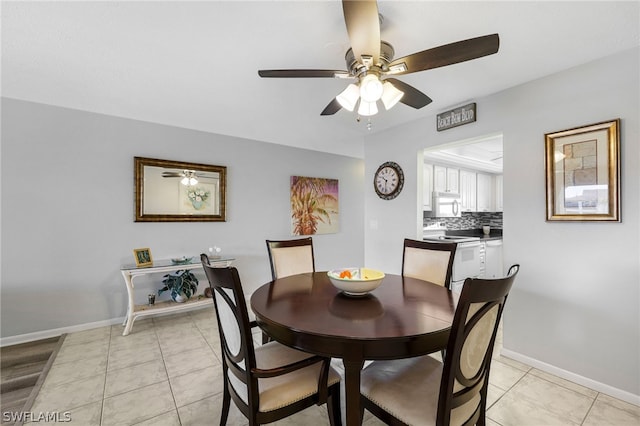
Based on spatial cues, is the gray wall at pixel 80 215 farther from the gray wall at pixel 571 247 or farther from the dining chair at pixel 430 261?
the gray wall at pixel 571 247

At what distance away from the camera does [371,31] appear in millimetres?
1312

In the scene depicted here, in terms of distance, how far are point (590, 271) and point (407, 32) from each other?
85.2 inches

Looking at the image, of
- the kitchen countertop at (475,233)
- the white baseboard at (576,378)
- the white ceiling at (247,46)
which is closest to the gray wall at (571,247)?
the white baseboard at (576,378)

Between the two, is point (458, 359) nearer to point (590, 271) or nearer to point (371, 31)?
point (371, 31)

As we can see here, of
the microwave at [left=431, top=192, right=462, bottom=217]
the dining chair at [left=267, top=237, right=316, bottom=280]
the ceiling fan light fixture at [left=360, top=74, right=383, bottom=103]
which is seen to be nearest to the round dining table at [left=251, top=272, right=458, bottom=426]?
the dining chair at [left=267, top=237, right=316, bottom=280]

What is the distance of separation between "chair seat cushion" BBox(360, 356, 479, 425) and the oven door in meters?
3.00

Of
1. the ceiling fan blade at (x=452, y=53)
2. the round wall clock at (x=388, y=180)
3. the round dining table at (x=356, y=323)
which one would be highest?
the ceiling fan blade at (x=452, y=53)

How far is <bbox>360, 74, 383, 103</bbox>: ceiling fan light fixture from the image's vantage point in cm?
156

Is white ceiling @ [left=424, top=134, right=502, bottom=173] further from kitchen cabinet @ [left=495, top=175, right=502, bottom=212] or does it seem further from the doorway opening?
kitchen cabinet @ [left=495, top=175, right=502, bottom=212]

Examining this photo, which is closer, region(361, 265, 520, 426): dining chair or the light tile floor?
region(361, 265, 520, 426): dining chair

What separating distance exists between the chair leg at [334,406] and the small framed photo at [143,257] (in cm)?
261

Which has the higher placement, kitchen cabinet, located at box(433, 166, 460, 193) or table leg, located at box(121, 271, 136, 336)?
kitchen cabinet, located at box(433, 166, 460, 193)

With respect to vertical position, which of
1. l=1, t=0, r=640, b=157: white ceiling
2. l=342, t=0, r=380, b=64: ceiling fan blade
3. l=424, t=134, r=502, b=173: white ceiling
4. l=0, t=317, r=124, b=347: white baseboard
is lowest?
l=0, t=317, r=124, b=347: white baseboard

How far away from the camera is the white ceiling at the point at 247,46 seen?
1.56 meters
